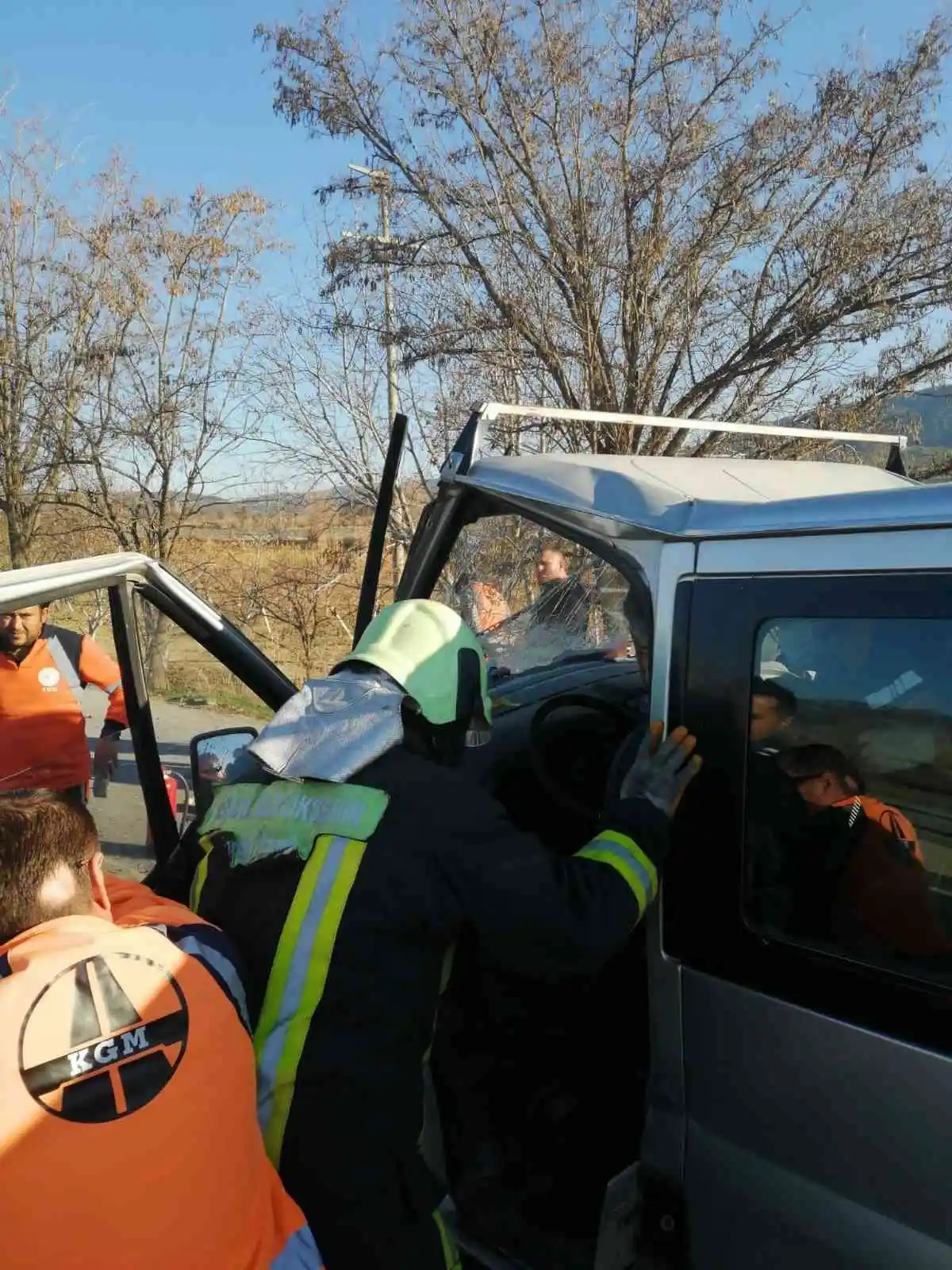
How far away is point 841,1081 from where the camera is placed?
1461mm

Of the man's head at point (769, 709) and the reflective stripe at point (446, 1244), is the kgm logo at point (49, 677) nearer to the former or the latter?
the reflective stripe at point (446, 1244)

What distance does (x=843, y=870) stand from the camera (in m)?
1.56

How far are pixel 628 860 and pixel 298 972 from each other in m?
0.59

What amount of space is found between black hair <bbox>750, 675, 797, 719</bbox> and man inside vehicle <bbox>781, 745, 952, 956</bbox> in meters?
0.07

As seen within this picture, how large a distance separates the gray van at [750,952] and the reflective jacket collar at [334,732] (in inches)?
16.9

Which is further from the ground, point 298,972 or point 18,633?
point 18,633

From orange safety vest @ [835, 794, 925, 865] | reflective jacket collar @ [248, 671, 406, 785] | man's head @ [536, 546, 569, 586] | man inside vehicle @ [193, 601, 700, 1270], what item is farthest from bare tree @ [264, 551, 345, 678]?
orange safety vest @ [835, 794, 925, 865]

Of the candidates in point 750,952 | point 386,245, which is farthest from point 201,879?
point 386,245

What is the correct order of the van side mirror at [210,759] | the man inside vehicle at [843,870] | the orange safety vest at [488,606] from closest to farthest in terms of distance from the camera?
the man inside vehicle at [843,870], the van side mirror at [210,759], the orange safety vest at [488,606]

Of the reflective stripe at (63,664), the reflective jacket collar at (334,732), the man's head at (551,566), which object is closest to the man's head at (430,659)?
the reflective jacket collar at (334,732)

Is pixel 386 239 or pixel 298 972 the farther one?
pixel 386 239

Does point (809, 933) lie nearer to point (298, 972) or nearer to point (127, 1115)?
point (298, 972)

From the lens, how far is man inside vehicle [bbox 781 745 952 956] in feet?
4.91

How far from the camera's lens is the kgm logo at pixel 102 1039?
1225mm
